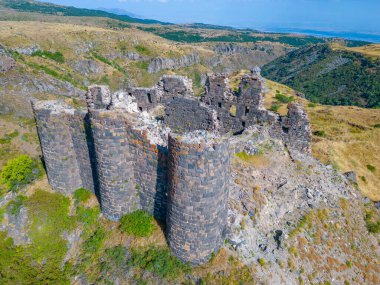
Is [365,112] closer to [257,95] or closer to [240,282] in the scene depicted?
[257,95]


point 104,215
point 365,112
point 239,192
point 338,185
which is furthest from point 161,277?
point 365,112

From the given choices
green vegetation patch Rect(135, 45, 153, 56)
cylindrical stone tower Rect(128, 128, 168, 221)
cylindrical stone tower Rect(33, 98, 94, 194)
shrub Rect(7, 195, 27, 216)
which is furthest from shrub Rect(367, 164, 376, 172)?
green vegetation patch Rect(135, 45, 153, 56)

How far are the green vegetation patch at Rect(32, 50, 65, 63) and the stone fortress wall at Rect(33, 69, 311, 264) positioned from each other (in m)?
111

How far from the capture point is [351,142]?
3884 cm

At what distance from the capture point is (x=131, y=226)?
1376cm

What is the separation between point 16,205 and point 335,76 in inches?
4864

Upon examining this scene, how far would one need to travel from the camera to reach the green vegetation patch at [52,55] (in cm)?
11119

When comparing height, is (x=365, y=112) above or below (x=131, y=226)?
below

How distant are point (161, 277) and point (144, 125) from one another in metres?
6.46

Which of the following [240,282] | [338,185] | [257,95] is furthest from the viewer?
[257,95]

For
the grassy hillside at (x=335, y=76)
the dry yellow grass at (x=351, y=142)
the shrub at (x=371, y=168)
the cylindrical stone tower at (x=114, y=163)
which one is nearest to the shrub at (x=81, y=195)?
the cylindrical stone tower at (x=114, y=163)

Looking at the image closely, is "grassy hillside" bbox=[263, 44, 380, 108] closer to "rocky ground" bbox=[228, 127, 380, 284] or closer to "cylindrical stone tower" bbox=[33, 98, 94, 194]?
"rocky ground" bbox=[228, 127, 380, 284]

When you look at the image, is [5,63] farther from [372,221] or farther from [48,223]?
[372,221]

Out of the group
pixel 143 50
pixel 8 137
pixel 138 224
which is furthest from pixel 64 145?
pixel 143 50
